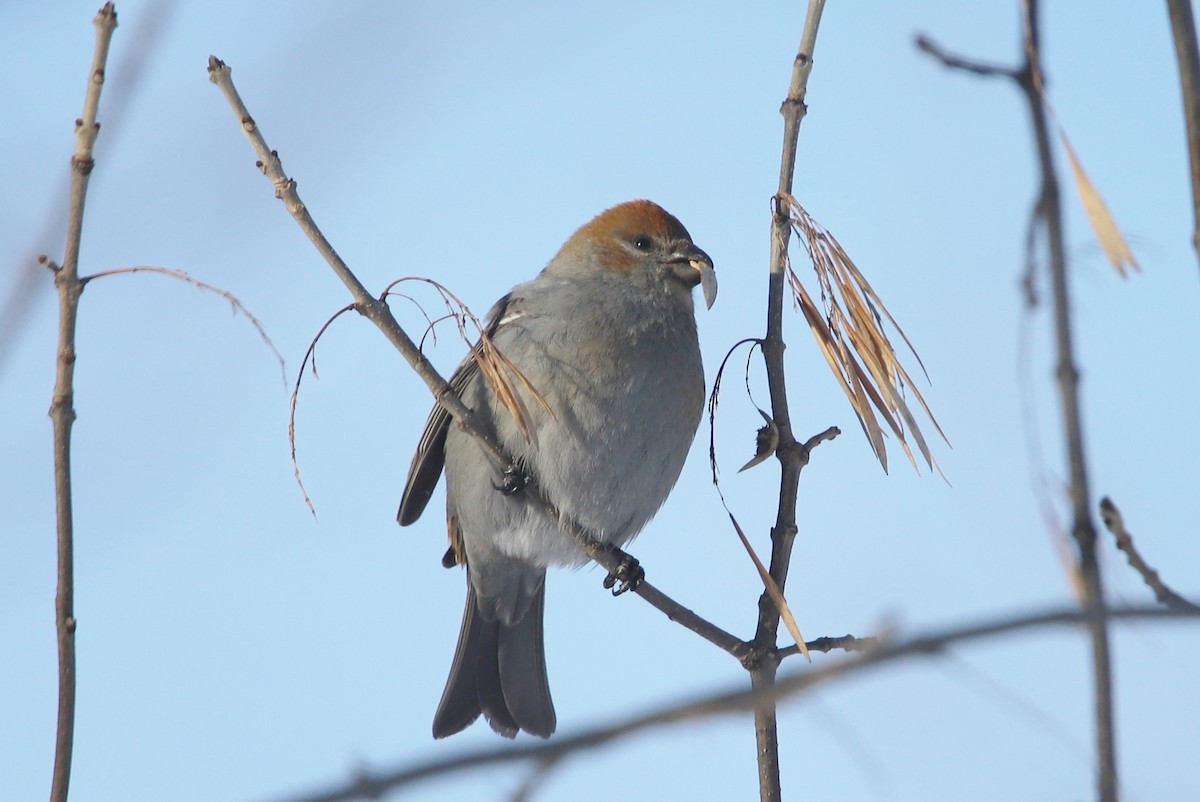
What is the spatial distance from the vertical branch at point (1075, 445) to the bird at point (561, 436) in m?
3.02

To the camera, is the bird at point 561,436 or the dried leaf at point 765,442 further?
the bird at point 561,436

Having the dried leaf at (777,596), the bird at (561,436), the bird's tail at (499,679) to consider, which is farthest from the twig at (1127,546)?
the bird's tail at (499,679)

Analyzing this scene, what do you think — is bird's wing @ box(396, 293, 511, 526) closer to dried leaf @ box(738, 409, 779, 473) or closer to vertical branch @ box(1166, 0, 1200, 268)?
dried leaf @ box(738, 409, 779, 473)

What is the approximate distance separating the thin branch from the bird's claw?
346 centimetres

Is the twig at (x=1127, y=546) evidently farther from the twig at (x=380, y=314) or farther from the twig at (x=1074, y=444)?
the twig at (x=380, y=314)

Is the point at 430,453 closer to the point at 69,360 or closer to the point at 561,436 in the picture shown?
the point at 561,436

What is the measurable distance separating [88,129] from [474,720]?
11.8ft

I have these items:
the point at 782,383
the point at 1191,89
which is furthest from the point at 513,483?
the point at 1191,89

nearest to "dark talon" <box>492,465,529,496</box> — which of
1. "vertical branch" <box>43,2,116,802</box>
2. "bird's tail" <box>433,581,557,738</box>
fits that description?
"bird's tail" <box>433,581,557,738</box>

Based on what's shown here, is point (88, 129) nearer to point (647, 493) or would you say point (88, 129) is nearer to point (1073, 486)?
point (1073, 486)

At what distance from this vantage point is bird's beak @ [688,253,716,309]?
16.1ft

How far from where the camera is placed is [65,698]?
6.15ft

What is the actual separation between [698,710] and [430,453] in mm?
4085

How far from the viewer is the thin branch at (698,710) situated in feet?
3.13
